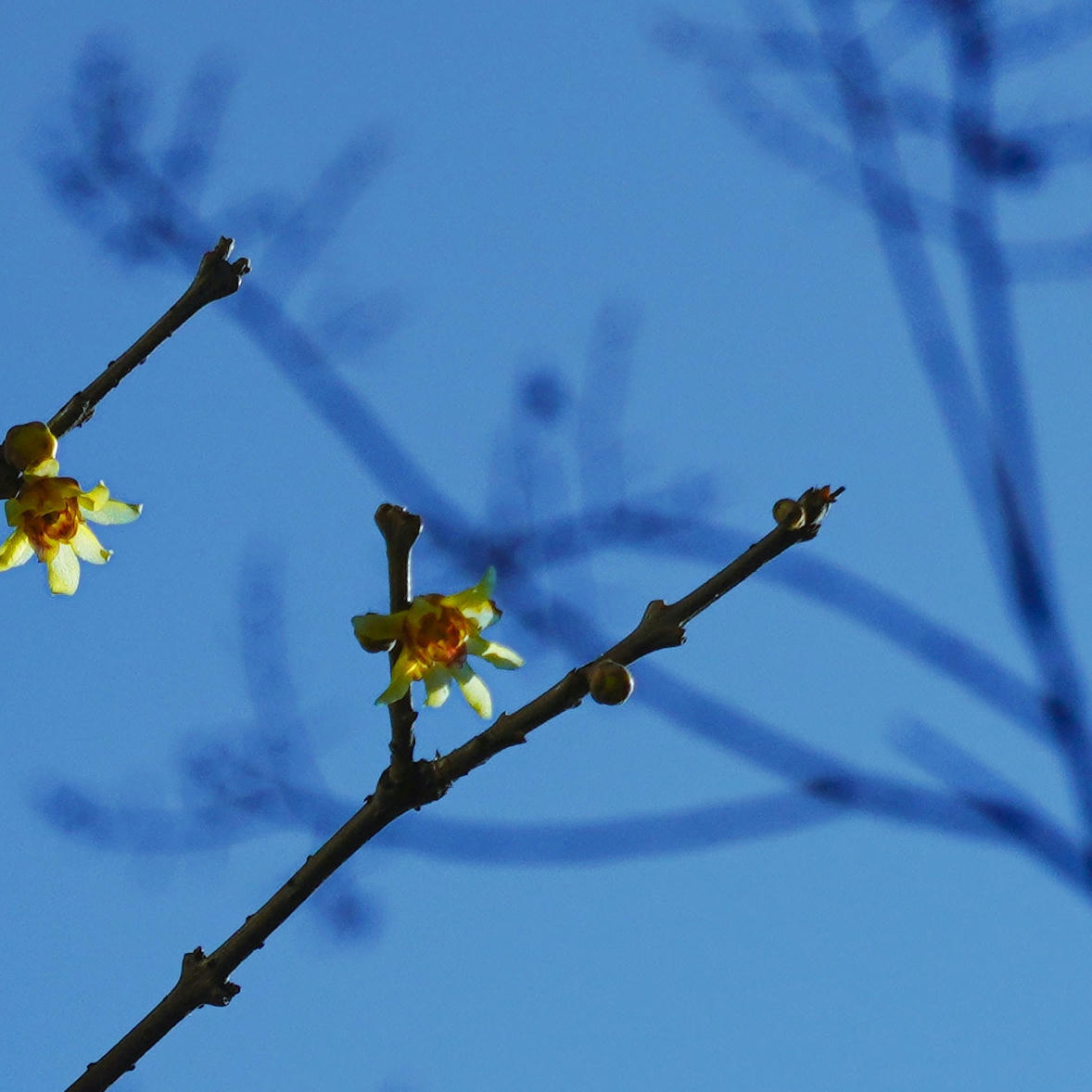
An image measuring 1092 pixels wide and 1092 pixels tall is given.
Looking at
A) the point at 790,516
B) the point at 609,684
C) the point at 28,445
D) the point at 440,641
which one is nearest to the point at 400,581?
the point at 440,641

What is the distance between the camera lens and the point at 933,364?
177cm

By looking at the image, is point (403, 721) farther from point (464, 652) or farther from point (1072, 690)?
point (1072, 690)

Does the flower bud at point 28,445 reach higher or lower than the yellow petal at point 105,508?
lower

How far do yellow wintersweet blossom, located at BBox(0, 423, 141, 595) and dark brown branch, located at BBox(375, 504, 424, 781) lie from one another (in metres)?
0.78

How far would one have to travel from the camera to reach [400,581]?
6.49 feet

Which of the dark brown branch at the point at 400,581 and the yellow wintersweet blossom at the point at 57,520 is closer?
the dark brown branch at the point at 400,581

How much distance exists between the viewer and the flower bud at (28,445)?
2377mm

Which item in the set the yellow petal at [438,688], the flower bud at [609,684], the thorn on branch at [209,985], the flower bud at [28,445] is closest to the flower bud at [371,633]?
the yellow petal at [438,688]

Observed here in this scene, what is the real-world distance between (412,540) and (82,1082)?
2.76 feet

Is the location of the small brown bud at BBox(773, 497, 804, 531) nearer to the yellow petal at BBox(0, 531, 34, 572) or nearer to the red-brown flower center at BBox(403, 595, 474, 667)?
the red-brown flower center at BBox(403, 595, 474, 667)

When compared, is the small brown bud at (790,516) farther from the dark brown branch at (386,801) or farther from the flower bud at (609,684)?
the flower bud at (609,684)

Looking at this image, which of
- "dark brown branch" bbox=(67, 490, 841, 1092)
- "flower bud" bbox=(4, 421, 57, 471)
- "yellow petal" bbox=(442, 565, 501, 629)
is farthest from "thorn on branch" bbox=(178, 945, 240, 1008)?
"flower bud" bbox=(4, 421, 57, 471)

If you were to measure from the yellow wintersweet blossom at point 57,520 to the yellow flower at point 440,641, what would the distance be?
2.44 ft

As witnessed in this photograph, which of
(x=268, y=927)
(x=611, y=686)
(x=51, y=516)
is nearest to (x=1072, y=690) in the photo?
(x=611, y=686)
